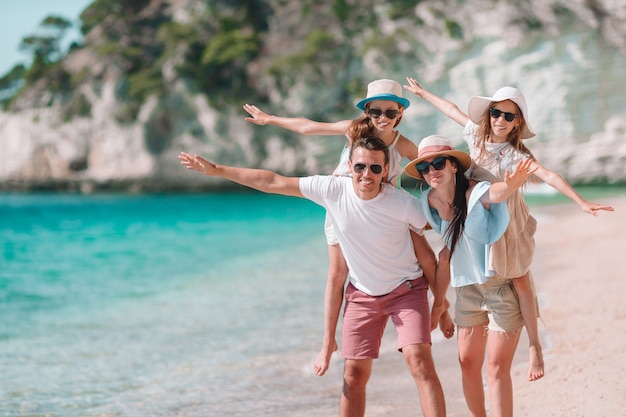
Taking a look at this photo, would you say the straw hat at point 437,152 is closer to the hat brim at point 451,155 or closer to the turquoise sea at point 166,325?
the hat brim at point 451,155

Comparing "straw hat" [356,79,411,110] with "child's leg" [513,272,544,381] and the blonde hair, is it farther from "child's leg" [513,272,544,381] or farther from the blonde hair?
"child's leg" [513,272,544,381]

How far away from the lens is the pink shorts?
3611 millimetres

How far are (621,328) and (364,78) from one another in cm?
2944

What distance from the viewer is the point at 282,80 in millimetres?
35844

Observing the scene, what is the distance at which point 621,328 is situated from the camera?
561cm

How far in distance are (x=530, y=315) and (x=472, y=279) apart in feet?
1.07

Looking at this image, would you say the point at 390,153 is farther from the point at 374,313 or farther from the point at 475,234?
the point at 374,313

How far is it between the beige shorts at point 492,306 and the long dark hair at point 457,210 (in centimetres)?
25

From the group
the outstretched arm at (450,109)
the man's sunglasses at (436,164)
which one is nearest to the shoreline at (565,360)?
the outstretched arm at (450,109)

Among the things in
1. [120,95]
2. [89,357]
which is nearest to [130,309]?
[89,357]

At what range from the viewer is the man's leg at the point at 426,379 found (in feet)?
11.4

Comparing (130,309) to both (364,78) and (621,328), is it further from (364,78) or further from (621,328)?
(364,78)

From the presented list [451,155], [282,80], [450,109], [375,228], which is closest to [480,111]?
[451,155]

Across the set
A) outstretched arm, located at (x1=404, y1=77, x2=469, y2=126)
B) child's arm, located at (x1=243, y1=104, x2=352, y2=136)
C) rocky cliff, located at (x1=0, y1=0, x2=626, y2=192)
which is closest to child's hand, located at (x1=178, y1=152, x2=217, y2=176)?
child's arm, located at (x1=243, y1=104, x2=352, y2=136)
